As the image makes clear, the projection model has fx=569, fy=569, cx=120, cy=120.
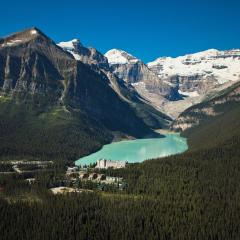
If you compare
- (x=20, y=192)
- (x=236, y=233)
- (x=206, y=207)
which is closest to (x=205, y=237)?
(x=236, y=233)

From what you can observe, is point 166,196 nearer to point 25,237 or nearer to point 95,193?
point 95,193

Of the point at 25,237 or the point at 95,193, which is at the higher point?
the point at 95,193

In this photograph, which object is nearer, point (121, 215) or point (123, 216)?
point (123, 216)

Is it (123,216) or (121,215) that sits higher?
(121,215)

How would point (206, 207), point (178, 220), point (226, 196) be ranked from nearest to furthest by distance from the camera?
point (178, 220)
point (206, 207)
point (226, 196)

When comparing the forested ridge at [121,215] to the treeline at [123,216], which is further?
the forested ridge at [121,215]

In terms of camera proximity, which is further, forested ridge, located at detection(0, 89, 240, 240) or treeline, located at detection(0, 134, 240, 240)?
forested ridge, located at detection(0, 89, 240, 240)

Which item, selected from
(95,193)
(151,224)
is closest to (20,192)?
(95,193)

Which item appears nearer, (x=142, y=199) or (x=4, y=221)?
(x=4, y=221)

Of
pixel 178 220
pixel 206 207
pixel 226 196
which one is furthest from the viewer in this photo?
pixel 226 196
